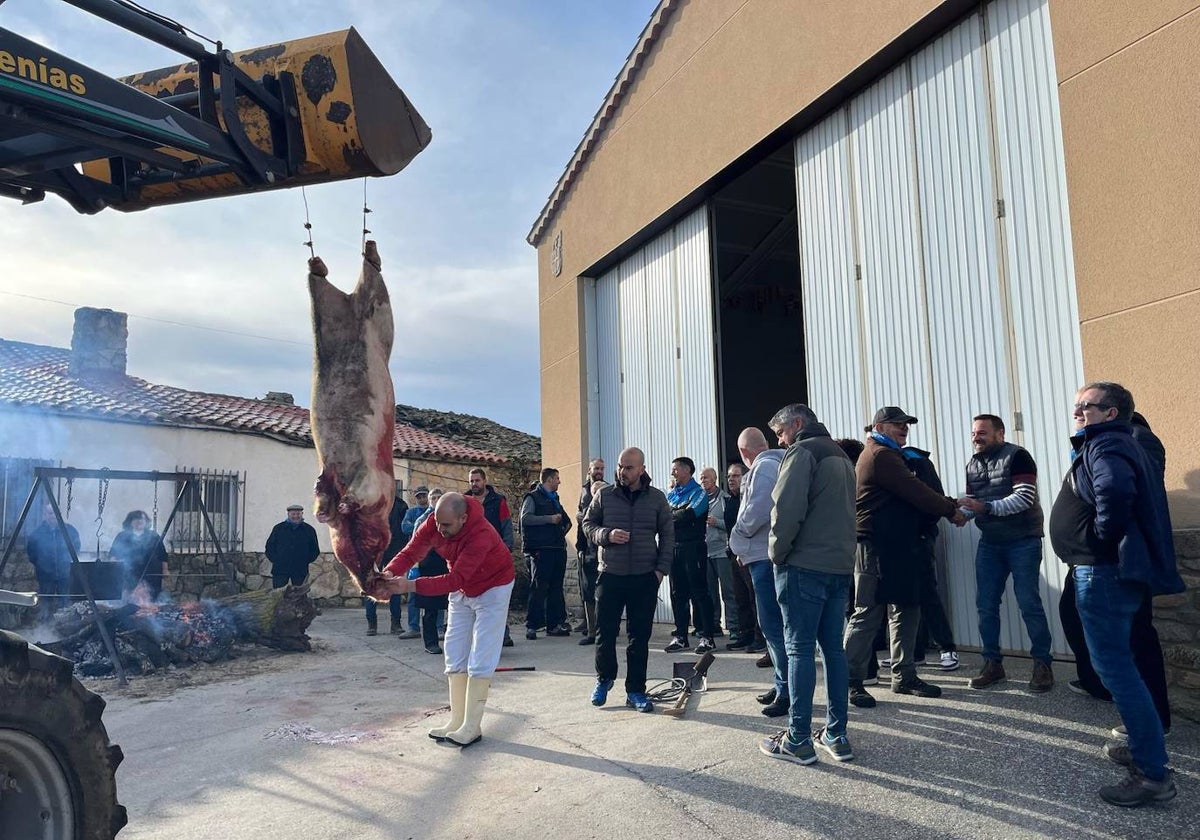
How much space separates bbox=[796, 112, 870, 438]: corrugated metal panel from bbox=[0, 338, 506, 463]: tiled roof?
11652 mm

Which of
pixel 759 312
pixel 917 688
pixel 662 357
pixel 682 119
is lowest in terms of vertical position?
pixel 917 688

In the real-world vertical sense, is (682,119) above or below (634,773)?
above

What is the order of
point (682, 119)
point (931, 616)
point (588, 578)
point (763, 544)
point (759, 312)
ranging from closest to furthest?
point (763, 544) < point (931, 616) < point (588, 578) < point (682, 119) < point (759, 312)

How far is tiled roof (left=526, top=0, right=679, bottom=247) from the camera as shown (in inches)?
420

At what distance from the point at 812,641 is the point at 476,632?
2230 millimetres

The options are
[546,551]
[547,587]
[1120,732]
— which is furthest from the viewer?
[547,587]

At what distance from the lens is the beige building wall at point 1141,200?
488 centimetres

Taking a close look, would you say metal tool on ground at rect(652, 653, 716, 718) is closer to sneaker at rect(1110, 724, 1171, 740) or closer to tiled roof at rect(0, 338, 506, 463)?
sneaker at rect(1110, 724, 1171, 740)

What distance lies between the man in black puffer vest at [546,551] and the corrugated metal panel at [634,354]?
2.12 metres

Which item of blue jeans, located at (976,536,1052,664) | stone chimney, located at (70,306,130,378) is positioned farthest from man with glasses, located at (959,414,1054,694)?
stone chimney, located at (70,306,130,378)

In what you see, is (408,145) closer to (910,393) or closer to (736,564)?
(910,393)

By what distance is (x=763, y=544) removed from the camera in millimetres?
5781

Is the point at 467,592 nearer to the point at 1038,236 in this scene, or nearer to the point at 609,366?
the point at 1038,236

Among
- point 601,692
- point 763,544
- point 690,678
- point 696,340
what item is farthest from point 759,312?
point 601,692
